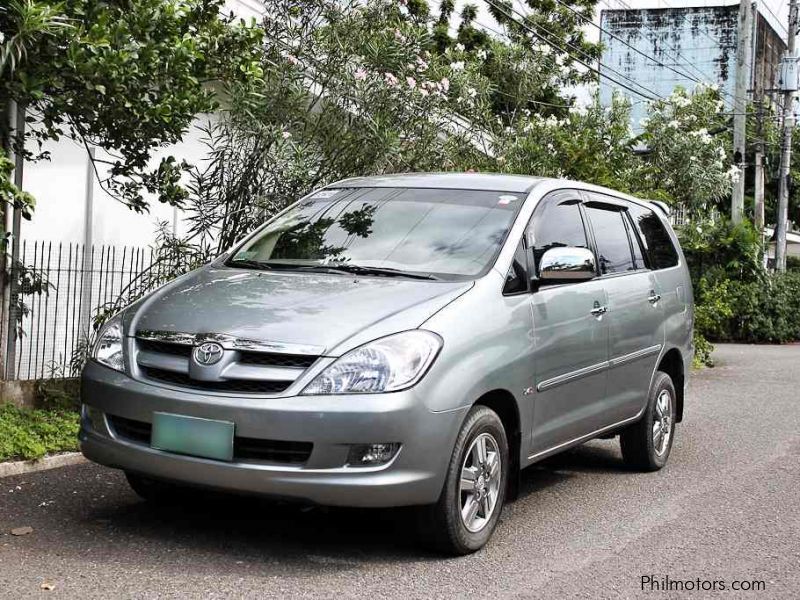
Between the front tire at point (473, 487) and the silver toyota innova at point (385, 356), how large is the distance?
1 cm

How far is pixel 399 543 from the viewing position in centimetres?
511

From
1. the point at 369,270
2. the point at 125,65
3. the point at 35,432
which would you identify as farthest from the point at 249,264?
the point at 35,432

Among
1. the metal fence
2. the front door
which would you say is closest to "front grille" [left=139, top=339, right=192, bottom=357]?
the front door

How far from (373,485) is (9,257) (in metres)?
4.38

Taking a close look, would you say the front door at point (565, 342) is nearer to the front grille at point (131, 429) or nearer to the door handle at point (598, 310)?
the door handle at point (598, 310)

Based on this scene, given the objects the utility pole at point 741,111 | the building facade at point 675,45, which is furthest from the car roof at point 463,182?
the building facade at point 675,45

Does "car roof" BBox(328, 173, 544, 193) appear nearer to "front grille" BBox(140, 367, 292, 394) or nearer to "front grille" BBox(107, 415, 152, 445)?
"front grille" BBox(140, 367, 292, 394)

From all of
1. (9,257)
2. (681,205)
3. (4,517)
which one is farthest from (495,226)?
(681,205)

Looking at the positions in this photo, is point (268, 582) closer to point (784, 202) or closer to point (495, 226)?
point (495, 226)

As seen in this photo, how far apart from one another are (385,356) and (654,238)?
3.67 meters

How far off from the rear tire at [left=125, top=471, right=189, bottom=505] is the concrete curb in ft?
3.78

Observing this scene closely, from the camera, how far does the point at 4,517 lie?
541 centimetres

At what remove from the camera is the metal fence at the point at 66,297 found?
8.27m

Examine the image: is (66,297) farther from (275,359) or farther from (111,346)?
(275,359)
